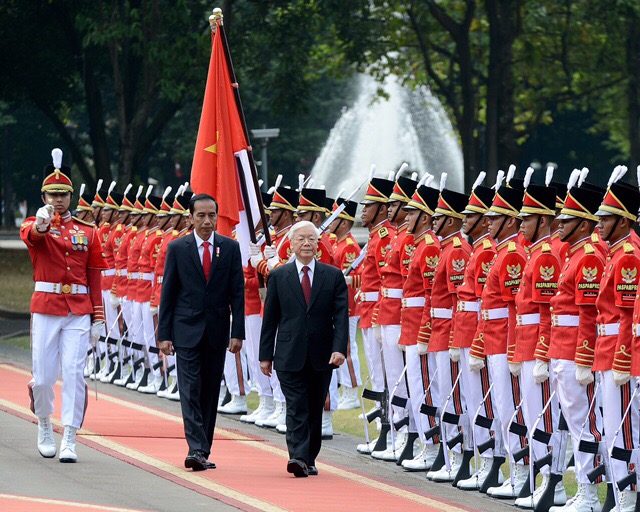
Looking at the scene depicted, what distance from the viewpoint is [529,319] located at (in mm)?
10680

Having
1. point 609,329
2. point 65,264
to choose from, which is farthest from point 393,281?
point 609,329

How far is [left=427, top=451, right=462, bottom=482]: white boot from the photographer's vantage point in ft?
38.1

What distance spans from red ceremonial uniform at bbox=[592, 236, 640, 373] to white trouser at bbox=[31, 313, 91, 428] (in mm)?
4303

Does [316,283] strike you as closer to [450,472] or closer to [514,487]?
[450,472]

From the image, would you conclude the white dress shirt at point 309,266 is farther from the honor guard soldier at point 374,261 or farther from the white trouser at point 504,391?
the honor guard soldier at point 374,261

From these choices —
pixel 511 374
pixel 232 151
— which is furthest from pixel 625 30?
pixel 511 374

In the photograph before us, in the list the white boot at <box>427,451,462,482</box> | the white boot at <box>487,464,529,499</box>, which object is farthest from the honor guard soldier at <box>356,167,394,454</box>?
the white boot at <box>487,464,529,499</box>

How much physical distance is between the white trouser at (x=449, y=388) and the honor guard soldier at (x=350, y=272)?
360 centimetres

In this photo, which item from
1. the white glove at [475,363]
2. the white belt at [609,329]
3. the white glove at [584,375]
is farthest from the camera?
the white glove at [475,363]

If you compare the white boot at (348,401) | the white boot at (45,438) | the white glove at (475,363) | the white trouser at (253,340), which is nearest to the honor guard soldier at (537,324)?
the white glove at (475,363)

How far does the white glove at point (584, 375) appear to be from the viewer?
32.2 ft

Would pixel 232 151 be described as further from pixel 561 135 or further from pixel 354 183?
pixel 561 135

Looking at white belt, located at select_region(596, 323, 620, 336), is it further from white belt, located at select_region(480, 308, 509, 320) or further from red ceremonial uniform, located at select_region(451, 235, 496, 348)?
red ceremonial uniform, located at select_region(451, 235, 496, 348)

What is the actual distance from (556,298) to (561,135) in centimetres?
5711
